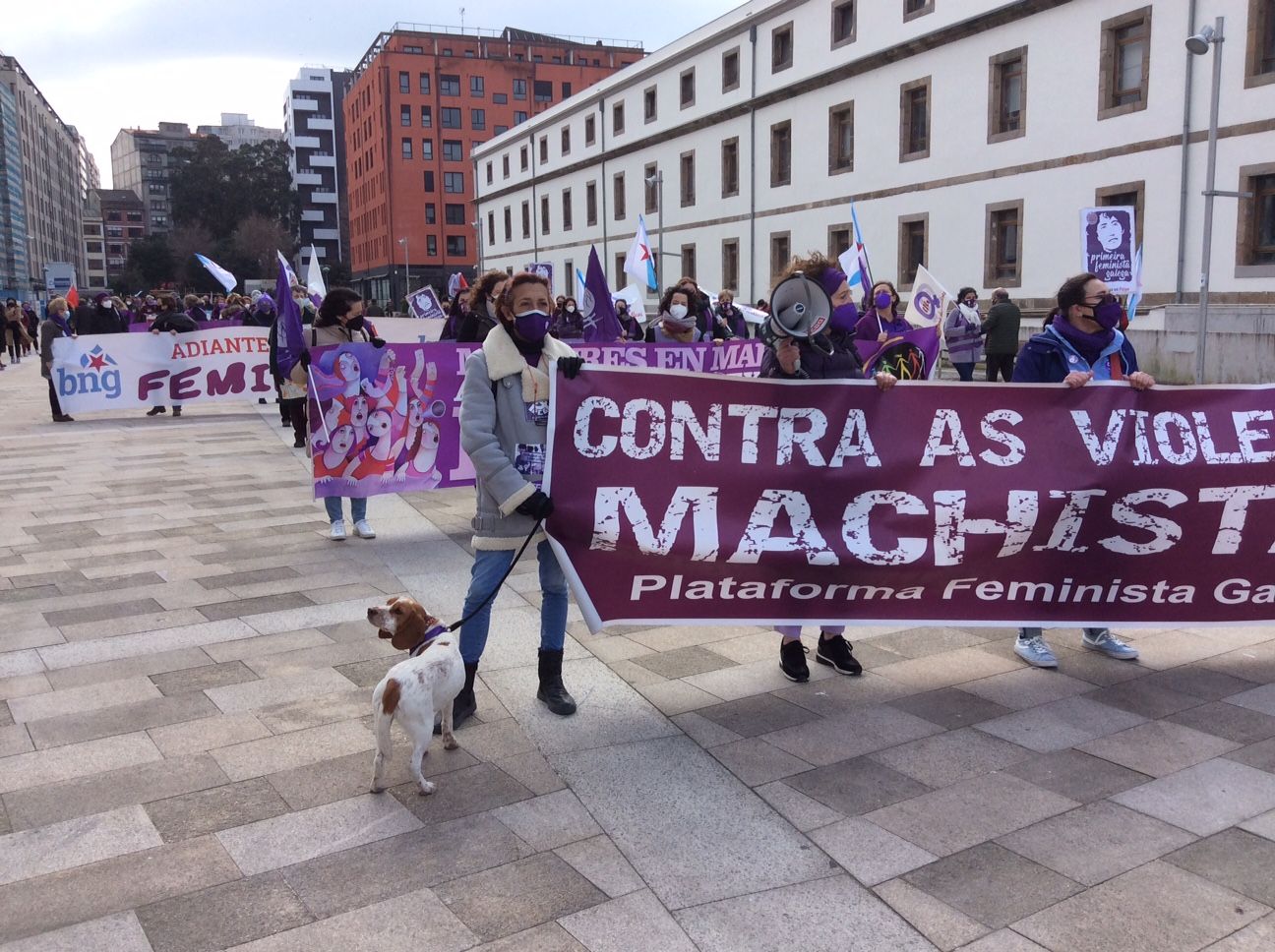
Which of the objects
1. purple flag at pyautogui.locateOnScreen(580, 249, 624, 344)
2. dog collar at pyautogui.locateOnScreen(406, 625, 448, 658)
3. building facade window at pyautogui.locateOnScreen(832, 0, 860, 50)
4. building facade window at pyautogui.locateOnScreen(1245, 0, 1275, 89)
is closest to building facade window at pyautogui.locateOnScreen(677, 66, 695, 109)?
building facade window at pyautogui.locateOnScreen(832, 0, 860, 50)

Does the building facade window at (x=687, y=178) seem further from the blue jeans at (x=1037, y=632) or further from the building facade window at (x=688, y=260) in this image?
the blue jeans at (x=1037, y=632)

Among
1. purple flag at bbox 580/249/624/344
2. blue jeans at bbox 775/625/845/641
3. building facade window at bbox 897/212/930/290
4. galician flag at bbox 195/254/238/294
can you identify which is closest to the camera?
blue jeans at bbox 775/625/845/641

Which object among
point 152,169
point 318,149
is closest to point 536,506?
point 318,149

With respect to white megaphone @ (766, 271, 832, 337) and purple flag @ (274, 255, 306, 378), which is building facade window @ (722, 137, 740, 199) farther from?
white megaphone @ (766, 271, 832, 337)

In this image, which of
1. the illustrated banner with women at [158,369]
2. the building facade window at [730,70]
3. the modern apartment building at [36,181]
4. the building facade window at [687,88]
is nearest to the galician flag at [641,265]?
the illustrated banner with women at [158,369]

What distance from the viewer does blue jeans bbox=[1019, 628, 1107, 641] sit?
5.21 m

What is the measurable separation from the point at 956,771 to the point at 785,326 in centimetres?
194

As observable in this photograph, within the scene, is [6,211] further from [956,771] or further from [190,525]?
[956,771]

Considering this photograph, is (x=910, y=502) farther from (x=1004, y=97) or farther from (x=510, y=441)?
(x=1004, y=97)

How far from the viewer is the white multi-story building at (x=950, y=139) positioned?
75.0 ft

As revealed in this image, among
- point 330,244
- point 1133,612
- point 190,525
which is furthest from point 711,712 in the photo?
point 330,244

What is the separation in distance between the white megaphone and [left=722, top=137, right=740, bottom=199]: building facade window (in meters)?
37.2

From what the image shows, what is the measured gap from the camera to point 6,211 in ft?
269

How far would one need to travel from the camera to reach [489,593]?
4.50 m
